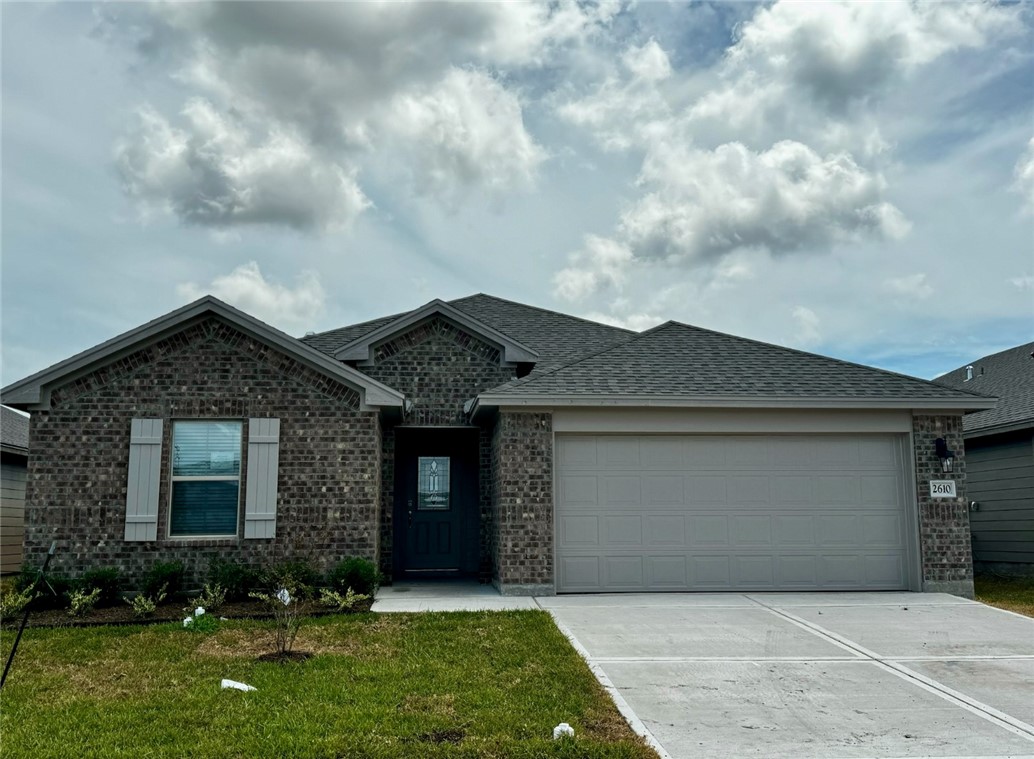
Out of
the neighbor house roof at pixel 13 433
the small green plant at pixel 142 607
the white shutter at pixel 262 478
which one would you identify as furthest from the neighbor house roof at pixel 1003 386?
the neighbor house roof at pixel 13 433

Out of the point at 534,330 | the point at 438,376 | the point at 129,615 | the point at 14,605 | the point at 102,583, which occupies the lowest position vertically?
the point at 129,615

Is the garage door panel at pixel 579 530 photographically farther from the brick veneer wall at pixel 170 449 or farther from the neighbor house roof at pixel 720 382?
the brick veneer wall at pixel 170 449

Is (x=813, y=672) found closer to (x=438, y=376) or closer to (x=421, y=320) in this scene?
(x=438, y=376)

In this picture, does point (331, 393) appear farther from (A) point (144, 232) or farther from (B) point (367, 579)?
(A) point (144, 232)

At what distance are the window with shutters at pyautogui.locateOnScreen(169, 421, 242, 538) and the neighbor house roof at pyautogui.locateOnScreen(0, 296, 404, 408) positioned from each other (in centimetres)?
125

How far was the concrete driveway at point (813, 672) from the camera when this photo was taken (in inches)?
212

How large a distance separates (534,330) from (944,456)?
7471 mm

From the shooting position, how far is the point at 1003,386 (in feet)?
54.2

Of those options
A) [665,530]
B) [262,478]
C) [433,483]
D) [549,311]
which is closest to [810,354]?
[665,530]

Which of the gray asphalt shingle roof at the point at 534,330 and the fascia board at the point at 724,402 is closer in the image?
the fascia board at the point at 724,402

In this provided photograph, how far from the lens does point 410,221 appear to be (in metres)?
14.8

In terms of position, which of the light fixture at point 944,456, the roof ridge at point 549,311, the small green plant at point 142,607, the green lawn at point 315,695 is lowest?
the green lawn at point 315,695

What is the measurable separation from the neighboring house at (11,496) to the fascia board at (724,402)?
9.42 meters

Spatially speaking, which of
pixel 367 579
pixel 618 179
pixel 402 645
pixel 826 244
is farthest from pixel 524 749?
pixel 826 244
